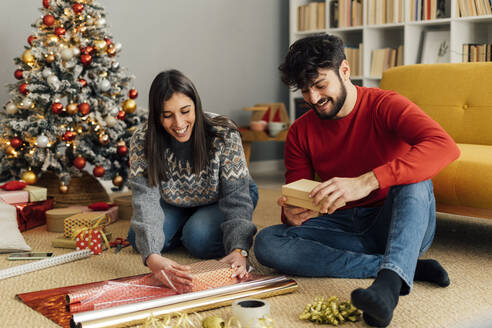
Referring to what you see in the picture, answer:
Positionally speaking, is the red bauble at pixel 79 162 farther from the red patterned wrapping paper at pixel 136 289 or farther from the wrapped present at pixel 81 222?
the red patterned wrapping paper at pixel 136 289

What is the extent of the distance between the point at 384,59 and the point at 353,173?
243 centimetres

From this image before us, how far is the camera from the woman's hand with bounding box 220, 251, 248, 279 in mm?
1665

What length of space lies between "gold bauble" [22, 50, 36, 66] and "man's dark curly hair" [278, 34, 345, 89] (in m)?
1.65

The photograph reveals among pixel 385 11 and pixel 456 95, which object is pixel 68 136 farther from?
pixel 385 11

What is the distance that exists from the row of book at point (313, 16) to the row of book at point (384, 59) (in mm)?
513

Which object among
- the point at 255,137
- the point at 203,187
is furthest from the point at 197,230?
the point at 255,137

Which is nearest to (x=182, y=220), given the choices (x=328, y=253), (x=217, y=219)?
(x=217, y=219)

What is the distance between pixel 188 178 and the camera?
2.02m

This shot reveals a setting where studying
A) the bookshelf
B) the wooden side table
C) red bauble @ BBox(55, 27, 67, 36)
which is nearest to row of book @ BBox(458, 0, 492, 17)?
the bookshelf

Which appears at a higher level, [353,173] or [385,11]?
[385,11]

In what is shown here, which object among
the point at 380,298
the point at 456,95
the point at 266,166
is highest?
the point at 456,95

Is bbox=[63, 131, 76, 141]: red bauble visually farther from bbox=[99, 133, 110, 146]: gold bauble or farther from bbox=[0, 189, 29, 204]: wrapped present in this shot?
bbox=[0, 189, 29, 204]: wrapped present

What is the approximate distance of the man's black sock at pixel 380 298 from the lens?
4.21 ft

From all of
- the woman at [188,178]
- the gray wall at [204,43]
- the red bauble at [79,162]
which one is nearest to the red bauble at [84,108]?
the red bauble at [79,162]
